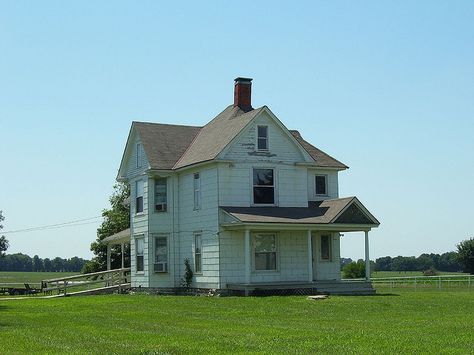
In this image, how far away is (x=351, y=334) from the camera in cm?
1648

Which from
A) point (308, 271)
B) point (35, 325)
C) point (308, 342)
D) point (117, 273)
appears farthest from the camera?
point (117, 273)

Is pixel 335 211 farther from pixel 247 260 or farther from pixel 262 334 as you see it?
pixel 262 334

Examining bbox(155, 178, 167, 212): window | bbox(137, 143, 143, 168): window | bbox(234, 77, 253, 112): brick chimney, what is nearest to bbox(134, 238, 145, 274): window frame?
bbox(155, 178, 167, 212): window

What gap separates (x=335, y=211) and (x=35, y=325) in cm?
1802

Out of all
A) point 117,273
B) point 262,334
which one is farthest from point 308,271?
point 262,334

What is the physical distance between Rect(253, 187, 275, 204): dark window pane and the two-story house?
46 mm

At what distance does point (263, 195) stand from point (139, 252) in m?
8.14

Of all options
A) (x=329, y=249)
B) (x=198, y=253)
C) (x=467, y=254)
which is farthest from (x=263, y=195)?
(x=467, y=254)

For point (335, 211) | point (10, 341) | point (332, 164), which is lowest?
point (10, 341)

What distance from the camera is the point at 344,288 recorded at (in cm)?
3562

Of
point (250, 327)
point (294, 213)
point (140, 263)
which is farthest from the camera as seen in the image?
point (140, 263)

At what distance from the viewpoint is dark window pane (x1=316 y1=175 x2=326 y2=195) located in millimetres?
39719

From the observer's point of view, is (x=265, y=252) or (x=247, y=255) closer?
(x=247, y=255)

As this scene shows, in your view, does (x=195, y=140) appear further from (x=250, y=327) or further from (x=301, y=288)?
(x=250, y=327)
